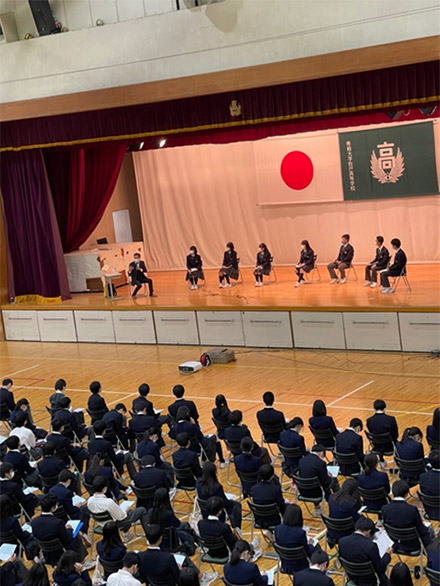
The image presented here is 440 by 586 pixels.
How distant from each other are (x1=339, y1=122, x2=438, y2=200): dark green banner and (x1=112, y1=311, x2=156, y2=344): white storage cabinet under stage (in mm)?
6133

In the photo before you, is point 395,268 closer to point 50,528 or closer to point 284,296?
point 284,296

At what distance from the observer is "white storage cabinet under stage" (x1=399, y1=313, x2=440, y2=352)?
15.2 m

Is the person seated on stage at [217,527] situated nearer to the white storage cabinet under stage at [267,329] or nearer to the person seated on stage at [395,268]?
the white storage cabinet under stage at [267,329]

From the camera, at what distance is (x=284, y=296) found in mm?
18219

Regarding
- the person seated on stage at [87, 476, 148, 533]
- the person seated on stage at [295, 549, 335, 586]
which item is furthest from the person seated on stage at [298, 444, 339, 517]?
the person seated on stage at [295, 549, 335, 586]

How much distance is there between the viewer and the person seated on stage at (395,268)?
17.3 meters

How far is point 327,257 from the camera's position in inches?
886

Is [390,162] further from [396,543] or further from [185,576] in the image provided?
[185,576]

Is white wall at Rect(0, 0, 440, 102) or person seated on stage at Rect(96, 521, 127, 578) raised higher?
white wall at Rect(0, 0, 440, 102)

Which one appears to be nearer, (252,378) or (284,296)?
(252,378)

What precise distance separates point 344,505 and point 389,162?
14.1m

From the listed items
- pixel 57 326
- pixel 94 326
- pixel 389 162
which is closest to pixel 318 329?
pixel 94 326

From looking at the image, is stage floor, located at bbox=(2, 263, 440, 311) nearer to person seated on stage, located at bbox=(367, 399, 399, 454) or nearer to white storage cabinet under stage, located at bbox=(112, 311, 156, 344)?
white storage cabinet under stage, located at bbox=(112, 311, 156, 344)

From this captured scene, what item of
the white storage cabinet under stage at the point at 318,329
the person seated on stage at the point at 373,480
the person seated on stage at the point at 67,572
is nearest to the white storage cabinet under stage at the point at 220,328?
the white storage cabinet under stage at the point at 318,329
